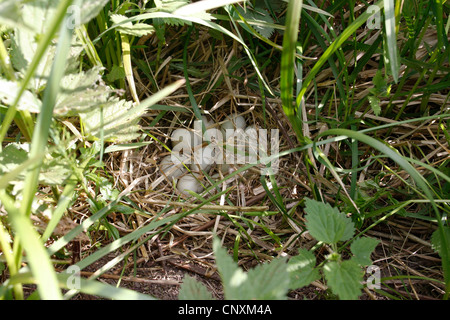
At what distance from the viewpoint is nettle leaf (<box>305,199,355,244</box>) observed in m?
A: 0.89

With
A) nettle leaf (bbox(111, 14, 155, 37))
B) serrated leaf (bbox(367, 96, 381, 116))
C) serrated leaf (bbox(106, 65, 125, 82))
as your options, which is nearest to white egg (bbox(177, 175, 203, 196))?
serrated leaf (bbox(106, 65, 125, 82))

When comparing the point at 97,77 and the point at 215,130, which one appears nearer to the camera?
the point at 97,77

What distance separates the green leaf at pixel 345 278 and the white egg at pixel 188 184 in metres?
0.62

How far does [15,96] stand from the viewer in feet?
2.66

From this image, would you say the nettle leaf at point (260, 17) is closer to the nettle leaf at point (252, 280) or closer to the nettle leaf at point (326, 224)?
the nettle leaf at point (326, 224)

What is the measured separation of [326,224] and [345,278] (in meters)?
0.13

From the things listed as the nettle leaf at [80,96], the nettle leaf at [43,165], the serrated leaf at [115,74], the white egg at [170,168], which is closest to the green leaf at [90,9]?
the nettle leaf at [80,96]

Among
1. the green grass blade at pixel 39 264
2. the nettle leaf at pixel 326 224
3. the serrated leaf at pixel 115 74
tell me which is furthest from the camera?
the serrated leaf at pixel 115 74

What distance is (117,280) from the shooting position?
106 centimetres

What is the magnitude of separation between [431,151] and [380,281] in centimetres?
53

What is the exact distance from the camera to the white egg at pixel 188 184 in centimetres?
137

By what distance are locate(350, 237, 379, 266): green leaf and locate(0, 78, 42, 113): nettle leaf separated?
75 cm
